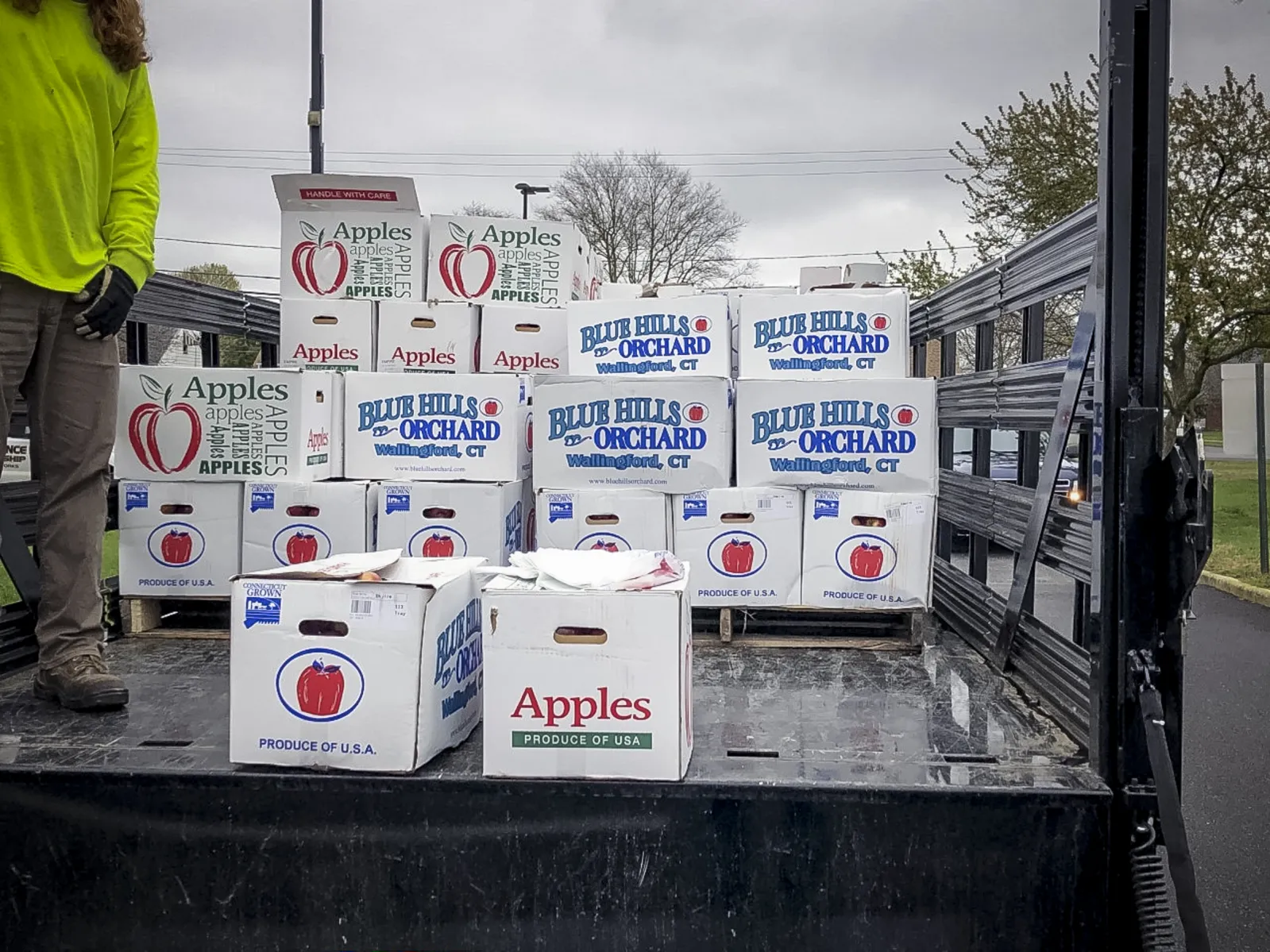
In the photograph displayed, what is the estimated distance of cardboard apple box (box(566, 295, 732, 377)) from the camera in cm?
420

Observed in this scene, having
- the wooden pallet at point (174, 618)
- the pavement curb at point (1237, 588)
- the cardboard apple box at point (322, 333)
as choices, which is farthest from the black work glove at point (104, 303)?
the pavement curb at point (1237, 588)

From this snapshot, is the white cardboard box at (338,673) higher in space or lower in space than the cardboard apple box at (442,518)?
lower

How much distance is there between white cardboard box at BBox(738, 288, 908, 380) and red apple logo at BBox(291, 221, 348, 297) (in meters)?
1.87

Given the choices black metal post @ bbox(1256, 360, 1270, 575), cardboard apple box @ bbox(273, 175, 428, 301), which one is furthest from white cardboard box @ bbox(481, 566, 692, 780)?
black metal post @ bbox(1256, 360, 1270, 575)

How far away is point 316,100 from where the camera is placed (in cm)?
932

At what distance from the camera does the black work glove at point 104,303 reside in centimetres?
293

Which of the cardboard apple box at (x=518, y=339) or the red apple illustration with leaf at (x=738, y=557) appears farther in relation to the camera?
the cardboard apple box at (x=518, y=339)

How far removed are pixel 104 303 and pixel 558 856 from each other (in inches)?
76.3

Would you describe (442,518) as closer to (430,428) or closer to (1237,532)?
(430,428)

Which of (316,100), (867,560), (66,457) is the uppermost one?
(316,100)

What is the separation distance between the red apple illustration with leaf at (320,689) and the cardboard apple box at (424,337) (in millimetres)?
2467

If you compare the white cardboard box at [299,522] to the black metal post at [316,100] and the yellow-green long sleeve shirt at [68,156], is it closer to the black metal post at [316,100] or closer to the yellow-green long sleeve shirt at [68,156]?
the yellow-green long sleeve shirt at [68,156]

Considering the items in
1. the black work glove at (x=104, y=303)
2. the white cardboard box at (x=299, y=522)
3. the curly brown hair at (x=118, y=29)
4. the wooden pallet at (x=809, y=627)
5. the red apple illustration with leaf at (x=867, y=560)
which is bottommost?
the wooden pallet at (x=809, y=627)

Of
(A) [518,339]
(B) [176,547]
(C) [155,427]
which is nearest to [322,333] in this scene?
(A) [518,339]
